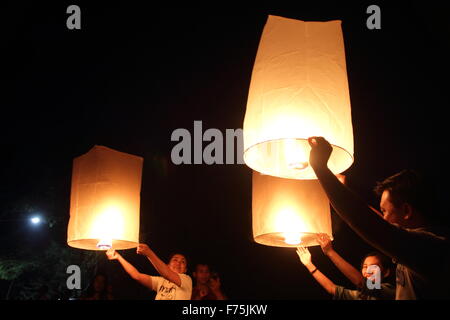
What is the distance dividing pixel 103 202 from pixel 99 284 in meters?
1.71

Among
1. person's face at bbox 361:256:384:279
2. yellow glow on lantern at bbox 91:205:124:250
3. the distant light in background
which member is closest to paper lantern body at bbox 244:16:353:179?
person's face at bbox 361:256:384:279

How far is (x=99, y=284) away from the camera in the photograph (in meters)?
4.75

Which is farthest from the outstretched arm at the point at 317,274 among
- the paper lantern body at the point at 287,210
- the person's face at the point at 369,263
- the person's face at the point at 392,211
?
the person's face at the point at 392,211

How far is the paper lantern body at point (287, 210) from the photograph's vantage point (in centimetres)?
293

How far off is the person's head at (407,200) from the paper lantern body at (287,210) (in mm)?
1432

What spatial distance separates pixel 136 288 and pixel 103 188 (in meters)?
5.00

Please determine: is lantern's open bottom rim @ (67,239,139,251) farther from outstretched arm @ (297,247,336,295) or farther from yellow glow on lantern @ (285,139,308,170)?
yellow glow on lantern @ (285,139,308,170)

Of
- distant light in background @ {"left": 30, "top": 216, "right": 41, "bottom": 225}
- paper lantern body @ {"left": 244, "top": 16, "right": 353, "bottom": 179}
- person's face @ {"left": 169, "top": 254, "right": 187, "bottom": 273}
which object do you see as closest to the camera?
paper lantern body @ {"left": 244, "top": 16, "right": 353, "bottom": 179}

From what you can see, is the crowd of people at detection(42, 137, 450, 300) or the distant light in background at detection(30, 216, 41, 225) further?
the distant light in background at detection(30, 216, 41, 225)

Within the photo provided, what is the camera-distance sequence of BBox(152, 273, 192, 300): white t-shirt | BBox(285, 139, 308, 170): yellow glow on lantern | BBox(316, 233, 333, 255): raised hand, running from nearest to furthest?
BBox(285, 139, 308, 170): yellow glow on lantern → BBox(316, 233, 333, 255): raised hand → BBox(152, 273, 192, 300): white t-shirt

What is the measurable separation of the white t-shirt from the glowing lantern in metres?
0.98

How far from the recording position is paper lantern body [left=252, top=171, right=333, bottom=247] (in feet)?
9.62

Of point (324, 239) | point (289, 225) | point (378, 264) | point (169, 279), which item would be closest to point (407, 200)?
point (289, 225)

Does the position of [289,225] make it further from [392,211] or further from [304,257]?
[392,211]
